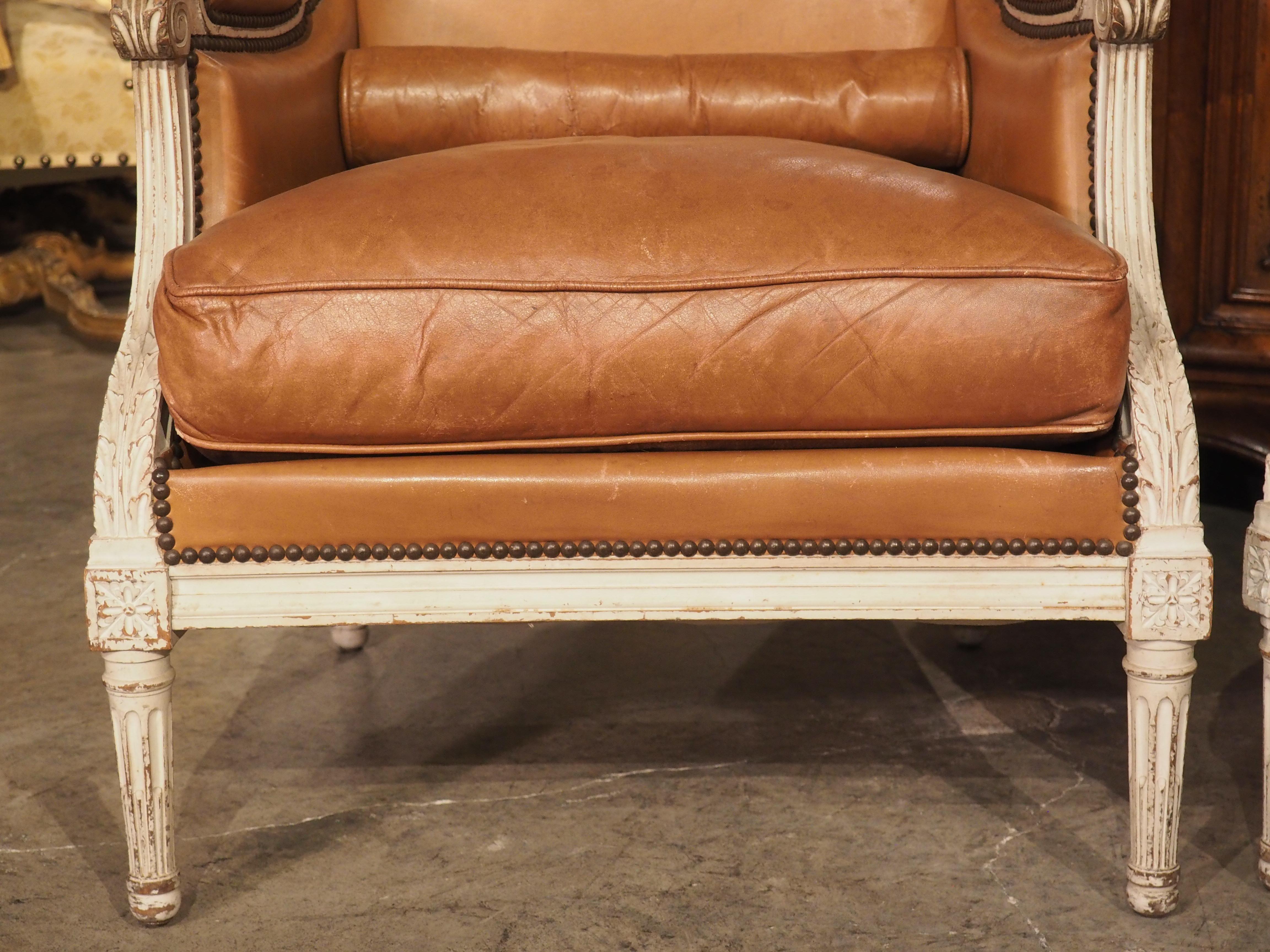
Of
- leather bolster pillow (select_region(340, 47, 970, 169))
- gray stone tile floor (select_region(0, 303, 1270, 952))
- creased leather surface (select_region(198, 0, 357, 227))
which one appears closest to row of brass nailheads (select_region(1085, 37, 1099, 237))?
leather bolster pillow (select_region(340, 47, 970, 169))

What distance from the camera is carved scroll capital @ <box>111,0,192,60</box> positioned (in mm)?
1057

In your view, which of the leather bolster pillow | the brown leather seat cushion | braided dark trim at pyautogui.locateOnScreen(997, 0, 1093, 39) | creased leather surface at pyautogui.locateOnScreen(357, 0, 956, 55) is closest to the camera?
the brown leather seat cushion

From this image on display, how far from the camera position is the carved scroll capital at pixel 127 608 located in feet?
3.26

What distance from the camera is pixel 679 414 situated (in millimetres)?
988

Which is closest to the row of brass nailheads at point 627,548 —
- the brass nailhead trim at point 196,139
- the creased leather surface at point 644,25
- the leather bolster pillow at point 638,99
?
the brass nailhead trim at point 196,139

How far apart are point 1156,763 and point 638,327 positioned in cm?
51

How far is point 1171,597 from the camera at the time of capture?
0.99 m

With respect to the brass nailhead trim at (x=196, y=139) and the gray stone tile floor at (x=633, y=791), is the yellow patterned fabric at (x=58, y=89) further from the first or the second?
the brass nailhead trim at (x=196, y=139)

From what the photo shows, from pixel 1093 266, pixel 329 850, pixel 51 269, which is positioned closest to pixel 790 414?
pixel 1093 266

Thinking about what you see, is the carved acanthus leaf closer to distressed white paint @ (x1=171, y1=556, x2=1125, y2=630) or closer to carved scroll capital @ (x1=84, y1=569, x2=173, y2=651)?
distressed white paint @ (x1=171, y1=556, x2=1125, y2=630)

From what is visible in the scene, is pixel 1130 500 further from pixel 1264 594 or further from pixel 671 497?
pixel 671 497

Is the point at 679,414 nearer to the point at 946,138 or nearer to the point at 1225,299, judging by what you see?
the point at 946,138

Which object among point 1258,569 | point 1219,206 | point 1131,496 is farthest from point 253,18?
point 1219,206

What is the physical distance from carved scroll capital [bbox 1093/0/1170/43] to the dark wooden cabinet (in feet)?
2.84
